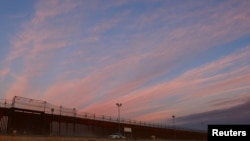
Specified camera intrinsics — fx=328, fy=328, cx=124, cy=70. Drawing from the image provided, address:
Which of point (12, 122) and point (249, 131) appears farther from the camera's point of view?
point (12, 122)

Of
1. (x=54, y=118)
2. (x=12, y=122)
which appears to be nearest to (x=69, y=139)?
(x=12, y=122)

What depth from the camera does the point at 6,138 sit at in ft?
132

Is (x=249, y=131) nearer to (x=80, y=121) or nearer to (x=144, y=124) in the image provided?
(x=80, y=121)

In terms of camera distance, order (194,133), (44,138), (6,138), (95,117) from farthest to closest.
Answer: (194,133) < (95,117) < (44,138) < (6,138)

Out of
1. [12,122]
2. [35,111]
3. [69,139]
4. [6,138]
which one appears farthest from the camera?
[35,111]

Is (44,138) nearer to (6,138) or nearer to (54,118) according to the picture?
(6,138)

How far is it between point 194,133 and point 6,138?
485 ft

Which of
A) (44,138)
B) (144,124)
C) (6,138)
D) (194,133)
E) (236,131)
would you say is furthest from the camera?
(194,133)

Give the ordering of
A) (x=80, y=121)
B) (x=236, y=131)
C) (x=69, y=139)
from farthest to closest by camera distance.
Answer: (x=80, y=121), (x=69, y=139), (x=236, y=131)

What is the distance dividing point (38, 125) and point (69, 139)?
844 inches

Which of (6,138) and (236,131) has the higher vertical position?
(236,131)

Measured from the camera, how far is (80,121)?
88.2 m

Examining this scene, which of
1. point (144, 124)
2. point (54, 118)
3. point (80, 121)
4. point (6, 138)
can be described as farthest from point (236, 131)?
point (144, 124)

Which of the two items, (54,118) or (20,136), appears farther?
(54,118)
